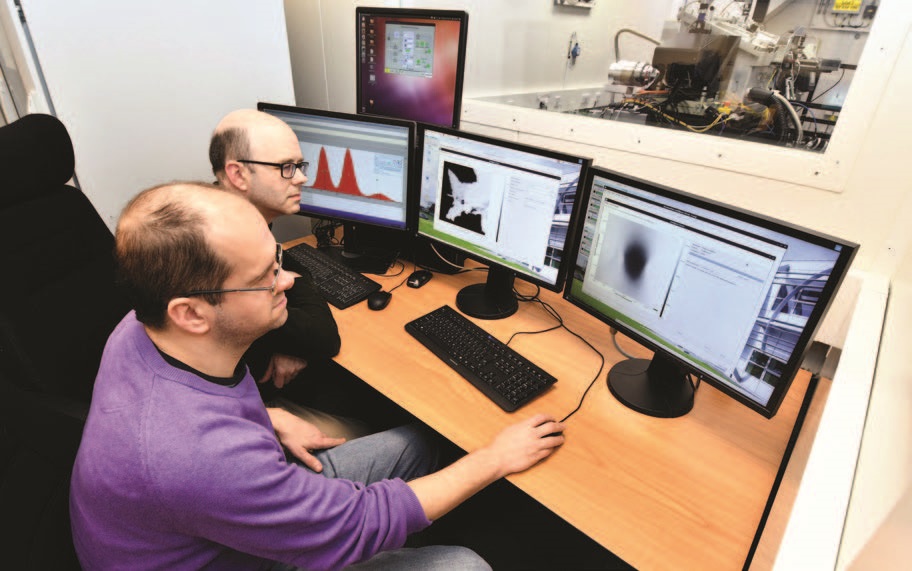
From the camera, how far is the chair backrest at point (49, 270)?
107cm

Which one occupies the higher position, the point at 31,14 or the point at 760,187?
the point at 31,14

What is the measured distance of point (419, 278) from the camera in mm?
1653

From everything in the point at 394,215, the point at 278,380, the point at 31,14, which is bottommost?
the point at 278,380

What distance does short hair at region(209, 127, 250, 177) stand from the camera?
137cm

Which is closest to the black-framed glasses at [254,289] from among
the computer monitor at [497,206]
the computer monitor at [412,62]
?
the computer monitor at [497,206]

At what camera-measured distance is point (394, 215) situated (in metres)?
1.65

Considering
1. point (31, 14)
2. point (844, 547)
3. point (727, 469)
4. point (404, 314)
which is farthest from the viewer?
point (404, 314)

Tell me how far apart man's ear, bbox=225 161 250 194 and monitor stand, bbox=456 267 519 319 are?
726 millimetres

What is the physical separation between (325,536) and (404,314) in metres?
0.77

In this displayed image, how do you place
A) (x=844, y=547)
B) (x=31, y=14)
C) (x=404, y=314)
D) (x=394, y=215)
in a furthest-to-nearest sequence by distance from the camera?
1. (x=394, y=215)
2. (x=404, y=314)
3. (x=31, y=14)
4. (x=844, y=547)

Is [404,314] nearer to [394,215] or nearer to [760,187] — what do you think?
[394,215]

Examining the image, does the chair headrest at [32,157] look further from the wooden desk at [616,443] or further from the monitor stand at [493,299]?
the monitor stand at [493,299]

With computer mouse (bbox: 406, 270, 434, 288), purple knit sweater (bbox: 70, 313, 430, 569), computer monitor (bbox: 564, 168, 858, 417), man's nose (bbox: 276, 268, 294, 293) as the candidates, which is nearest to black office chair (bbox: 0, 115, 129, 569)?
purple knit sweater (bbox: 70, 313, 430, 569)

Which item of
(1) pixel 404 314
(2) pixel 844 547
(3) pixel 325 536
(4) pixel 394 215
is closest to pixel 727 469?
(2) pixel 844 547
